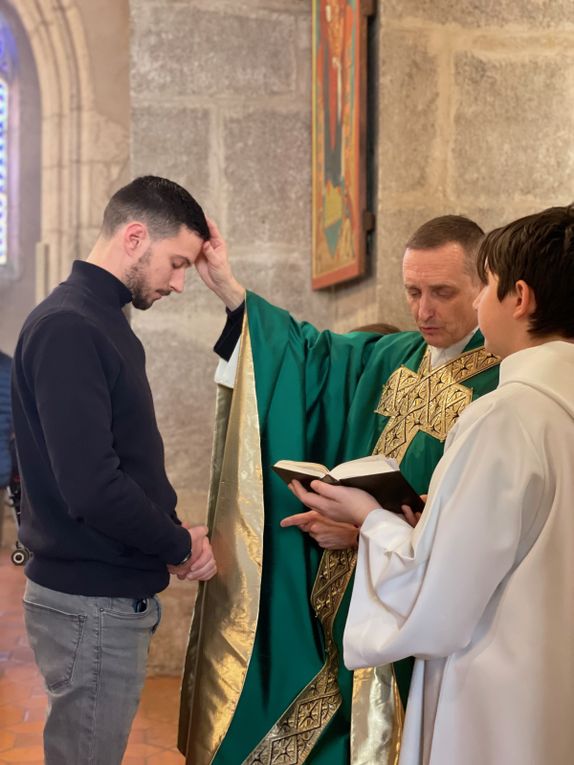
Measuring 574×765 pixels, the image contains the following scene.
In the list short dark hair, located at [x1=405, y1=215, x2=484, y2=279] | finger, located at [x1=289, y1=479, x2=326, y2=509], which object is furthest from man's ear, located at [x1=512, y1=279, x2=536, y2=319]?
short dark hair, located at [x1=405, y1=215, x2=484, y2=279]

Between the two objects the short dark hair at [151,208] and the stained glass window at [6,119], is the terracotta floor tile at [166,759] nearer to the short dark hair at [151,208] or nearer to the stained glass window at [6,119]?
the short dark hair at [151,208]

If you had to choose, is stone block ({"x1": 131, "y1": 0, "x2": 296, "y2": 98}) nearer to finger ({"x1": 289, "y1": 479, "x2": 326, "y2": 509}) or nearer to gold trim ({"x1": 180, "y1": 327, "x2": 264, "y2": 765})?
gold trim ({"x1": 180, "y1": 327, "x2": 264, "y2": 765})

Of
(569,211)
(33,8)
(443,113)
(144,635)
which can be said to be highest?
(33,8)

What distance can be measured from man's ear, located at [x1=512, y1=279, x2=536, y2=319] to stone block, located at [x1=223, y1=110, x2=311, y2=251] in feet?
9.13

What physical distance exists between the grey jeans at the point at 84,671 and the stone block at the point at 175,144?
2.59 meters

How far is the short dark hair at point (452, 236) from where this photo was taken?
2.50m

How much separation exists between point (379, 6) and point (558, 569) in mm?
2573

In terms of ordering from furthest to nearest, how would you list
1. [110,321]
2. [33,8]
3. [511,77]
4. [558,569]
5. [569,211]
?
[33,8], [511,77], [110,321], [569,211], [558,569]

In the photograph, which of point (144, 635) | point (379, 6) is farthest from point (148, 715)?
point (379, 6)

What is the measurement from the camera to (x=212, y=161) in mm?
4234

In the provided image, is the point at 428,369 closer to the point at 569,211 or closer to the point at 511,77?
the point at 569,211

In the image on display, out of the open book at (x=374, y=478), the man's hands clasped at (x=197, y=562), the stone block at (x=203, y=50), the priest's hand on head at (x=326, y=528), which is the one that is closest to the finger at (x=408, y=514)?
the open book at (x=374, y=478)

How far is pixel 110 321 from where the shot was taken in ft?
6.70

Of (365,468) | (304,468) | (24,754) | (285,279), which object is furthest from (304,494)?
(285,279)
